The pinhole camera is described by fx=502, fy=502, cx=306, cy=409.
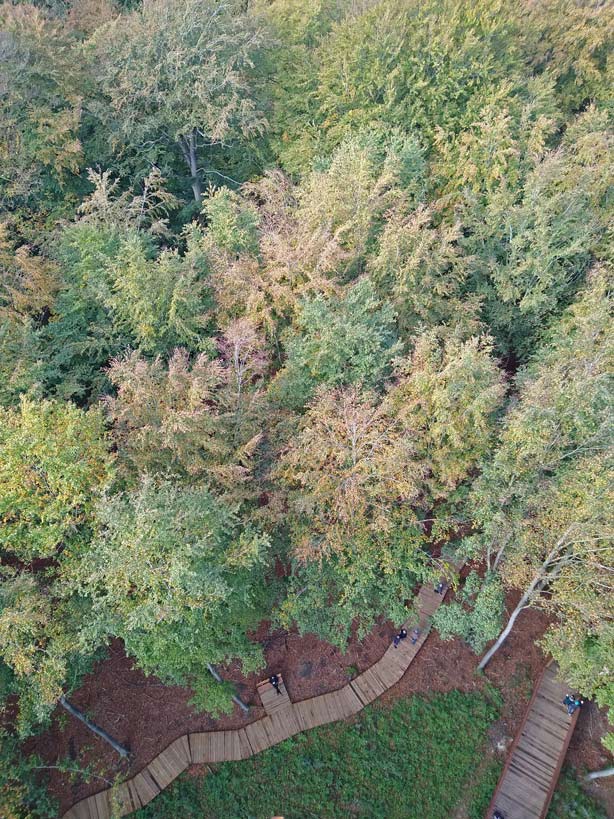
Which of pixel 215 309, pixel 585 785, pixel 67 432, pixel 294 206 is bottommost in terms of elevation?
pixel 585 785

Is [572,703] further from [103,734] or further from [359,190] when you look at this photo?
[359,190]

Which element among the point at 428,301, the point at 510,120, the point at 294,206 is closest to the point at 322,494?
the point at 428,301

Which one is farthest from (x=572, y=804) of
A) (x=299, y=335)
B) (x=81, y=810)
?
(x=299, y=335)

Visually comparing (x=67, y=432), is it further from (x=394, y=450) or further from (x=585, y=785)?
(x=585, y=785)

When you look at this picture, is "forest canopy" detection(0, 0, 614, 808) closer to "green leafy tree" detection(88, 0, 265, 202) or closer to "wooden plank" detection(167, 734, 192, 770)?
"green leafy tree" detection(88, 0, 265, 202)

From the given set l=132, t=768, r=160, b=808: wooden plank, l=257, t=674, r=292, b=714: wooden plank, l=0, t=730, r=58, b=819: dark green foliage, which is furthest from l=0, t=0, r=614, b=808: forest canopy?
l=132, t=768, r=160, b=808: wooden plank

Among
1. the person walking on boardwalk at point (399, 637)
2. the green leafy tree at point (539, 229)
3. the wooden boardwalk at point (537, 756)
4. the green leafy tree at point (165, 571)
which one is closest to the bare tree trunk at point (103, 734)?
the green leafy tree at point (165, 571)

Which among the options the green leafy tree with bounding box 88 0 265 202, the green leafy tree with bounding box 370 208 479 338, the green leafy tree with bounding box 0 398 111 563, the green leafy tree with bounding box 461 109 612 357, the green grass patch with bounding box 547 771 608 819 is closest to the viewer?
the green leafy tree with bounding box 0 398 111 563

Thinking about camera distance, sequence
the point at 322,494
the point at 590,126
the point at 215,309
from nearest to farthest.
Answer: the point at 322,494 → the point at 215,309 → the point at 590,126
